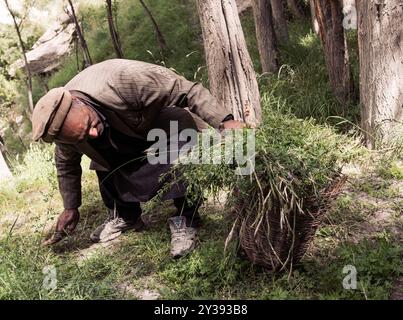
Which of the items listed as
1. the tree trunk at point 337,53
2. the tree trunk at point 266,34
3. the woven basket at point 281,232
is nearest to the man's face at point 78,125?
the woven basket at point 281,232

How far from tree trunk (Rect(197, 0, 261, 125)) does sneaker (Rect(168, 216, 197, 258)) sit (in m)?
0.95

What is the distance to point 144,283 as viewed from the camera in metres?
2.87

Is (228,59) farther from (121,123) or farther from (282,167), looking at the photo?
(282,167)

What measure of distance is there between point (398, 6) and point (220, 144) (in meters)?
2.20

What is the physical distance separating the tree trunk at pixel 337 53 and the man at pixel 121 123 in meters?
2.24

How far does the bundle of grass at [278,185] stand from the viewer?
2.26m

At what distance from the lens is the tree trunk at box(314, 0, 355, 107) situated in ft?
15.4

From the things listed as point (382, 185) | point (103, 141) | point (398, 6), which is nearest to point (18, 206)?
point (103, 141)

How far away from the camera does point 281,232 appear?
7.83ft

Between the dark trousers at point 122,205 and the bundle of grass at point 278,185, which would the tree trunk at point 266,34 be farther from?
the bundle of grass at point 278,185

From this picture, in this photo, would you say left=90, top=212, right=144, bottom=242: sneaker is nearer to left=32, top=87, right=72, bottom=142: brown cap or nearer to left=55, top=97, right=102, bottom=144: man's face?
left=55, top=97, right=102, bottom=144: man's face

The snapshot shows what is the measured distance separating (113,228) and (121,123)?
38.2 inches

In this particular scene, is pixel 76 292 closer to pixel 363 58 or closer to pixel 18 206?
pixel 18 206

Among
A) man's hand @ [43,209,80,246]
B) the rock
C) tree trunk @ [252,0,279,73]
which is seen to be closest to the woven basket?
man's hand @ [43,209,80,246]
